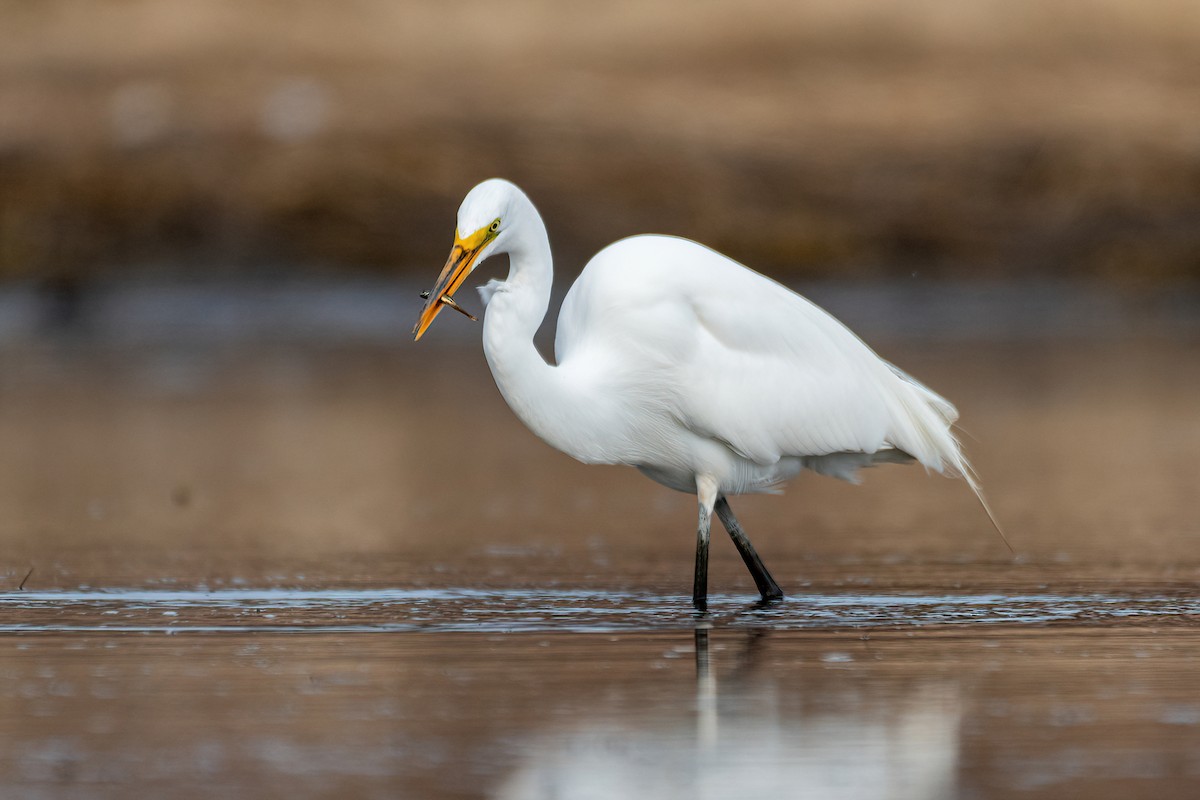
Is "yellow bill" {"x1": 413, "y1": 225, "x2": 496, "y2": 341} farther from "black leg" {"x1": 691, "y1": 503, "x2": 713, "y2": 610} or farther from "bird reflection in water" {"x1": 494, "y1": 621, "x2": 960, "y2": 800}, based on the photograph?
"bird reflection in water" {"x1": 494, "y1": 621, "x2": 960, "y2": 800}

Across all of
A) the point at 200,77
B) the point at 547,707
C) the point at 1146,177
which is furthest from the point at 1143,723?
the point at 200,77

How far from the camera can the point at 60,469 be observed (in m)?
9.10

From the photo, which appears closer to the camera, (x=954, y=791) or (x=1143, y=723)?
(x=954, y=791)

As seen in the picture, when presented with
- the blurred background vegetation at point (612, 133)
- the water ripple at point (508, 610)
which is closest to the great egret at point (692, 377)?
the water ripple at point (508, 610)

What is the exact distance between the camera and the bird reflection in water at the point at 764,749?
3721 mm

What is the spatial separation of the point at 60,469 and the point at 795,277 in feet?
31.9

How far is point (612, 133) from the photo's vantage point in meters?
19.9

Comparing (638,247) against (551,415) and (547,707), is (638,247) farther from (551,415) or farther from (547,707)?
(547,707)

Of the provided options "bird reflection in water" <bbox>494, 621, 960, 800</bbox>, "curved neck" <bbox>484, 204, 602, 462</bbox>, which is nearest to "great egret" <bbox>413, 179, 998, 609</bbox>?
"curved neck" <bbox>484, 204, 602, 462</bbox>

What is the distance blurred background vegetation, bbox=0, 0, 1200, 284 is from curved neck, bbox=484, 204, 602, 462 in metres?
11.7

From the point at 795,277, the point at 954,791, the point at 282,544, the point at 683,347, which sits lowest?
the point at 954,791

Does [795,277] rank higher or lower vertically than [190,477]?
higher

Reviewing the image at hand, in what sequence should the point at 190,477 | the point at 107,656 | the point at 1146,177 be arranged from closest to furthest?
the point at 107,656 → the point at 190,477 → the point at 1146,177

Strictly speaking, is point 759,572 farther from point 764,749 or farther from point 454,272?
point 764,749
